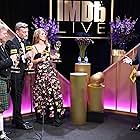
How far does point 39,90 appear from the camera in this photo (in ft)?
15.8

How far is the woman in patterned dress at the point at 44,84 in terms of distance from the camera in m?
4.68

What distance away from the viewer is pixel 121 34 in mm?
5520

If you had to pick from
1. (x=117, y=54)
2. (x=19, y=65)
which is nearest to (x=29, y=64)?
(x=19, y=65)

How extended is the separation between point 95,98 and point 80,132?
25.6 inches

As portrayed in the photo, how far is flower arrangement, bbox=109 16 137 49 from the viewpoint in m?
5.48

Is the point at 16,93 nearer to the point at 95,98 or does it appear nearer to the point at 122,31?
the point at 95,98

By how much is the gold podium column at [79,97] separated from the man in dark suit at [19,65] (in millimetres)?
739

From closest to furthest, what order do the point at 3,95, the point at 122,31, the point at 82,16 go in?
1. the point at 3,95
2. the point at 122,31
3. the point at 82,16

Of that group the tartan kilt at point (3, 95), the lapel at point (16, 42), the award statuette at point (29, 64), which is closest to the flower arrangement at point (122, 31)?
the award statuette at point (29, 64)

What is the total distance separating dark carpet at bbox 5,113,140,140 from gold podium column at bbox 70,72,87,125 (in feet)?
0.39

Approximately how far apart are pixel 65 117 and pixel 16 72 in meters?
1.25

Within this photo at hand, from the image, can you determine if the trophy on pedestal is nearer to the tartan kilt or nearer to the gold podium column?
the tartan kilt

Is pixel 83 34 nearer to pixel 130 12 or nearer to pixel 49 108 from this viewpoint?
pixel 130 12

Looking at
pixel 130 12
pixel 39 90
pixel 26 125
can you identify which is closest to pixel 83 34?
pixel 130 12
